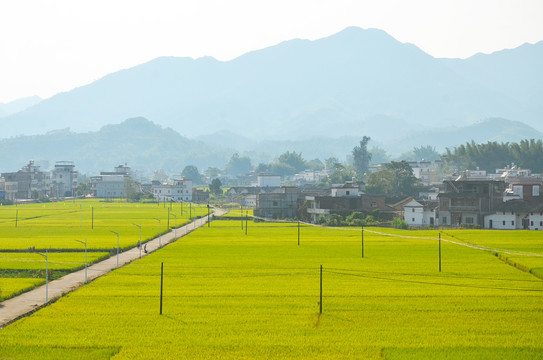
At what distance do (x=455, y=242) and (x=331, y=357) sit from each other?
40.4 metres

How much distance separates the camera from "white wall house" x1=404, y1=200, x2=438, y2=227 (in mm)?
86812

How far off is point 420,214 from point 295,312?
58709 millimetres

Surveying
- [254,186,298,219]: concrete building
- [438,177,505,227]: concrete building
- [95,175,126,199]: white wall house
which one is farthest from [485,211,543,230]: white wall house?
[95,175,126,199]: white wall house

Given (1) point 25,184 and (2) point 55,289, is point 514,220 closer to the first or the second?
(2) point 55,289

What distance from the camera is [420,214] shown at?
86.8 metres

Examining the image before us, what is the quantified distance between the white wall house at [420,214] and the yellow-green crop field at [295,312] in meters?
36.0

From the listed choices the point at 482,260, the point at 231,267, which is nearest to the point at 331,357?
the point at 231,267

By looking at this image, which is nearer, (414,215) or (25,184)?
(414,215)

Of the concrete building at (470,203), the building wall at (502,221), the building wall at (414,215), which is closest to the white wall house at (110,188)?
the building wall at (414,215)

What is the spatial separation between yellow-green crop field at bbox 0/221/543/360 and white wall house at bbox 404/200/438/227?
118 feet

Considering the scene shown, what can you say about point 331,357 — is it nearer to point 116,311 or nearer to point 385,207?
point 116,311

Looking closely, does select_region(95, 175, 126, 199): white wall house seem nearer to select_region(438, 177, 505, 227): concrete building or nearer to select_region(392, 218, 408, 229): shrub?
select_region(392, 218, 408, 229): shrub

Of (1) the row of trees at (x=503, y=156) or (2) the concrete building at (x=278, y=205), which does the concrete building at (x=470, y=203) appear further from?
(1) the row of trees at (x=503, y=156)

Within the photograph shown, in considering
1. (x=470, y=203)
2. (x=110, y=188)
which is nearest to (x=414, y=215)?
(x=470, y=203)
